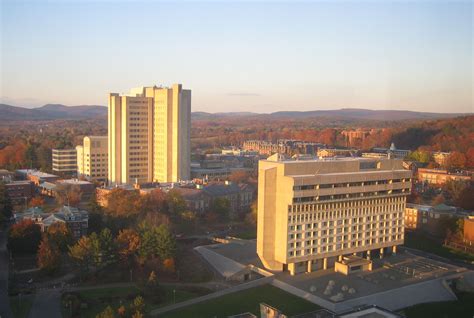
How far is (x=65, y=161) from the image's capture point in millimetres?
45281

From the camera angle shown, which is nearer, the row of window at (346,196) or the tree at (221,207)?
the row of window at (346,196)

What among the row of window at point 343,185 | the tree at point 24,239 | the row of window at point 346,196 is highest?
the row of window at point 343,185

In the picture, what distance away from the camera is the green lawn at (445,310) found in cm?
1773

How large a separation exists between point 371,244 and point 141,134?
892 inches

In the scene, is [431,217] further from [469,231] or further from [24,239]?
[24,239]

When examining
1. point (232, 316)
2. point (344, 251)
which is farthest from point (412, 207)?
point (232, 316)

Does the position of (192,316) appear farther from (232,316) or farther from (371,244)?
(371,244)

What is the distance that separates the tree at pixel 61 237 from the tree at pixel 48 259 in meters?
1.36

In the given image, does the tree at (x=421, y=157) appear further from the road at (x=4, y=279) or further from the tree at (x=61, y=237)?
the road at (x=4, y=279)

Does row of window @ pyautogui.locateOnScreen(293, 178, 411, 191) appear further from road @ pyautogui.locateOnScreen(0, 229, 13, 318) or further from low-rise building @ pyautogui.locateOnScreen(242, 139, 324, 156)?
low-rise building @ pyautogui.locateOnScreen(242, 139, 324, 156)

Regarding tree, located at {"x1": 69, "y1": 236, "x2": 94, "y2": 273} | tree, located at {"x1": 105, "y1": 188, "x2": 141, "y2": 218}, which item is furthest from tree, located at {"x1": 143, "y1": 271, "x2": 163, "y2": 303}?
tree, located at {"x1": 105, "y1": 188, "x2": 141, "y2": 218}

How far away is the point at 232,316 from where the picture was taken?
1580 centimetres

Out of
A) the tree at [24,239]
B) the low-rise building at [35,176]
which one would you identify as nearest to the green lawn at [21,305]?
the tree at [24,239]

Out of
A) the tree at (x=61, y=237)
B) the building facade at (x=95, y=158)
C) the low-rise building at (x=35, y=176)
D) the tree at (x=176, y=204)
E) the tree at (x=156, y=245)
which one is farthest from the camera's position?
the building facade at (x=95, y=158)
